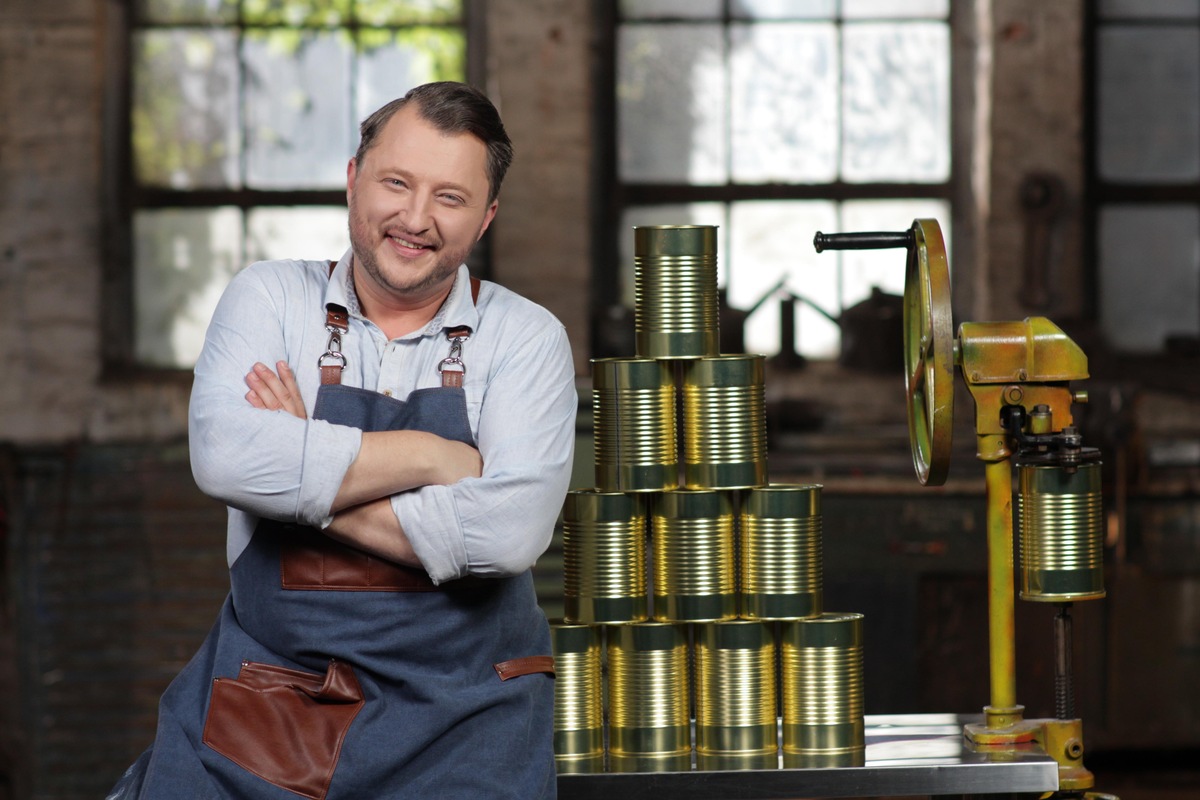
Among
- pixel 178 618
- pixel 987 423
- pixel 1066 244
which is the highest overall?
pixel 1066 244

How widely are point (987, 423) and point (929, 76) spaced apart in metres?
3.18

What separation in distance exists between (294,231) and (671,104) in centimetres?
146

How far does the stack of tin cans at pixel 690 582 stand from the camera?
2.46 m

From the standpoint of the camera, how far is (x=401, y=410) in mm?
2094

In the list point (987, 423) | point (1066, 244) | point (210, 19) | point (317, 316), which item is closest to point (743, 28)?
point (1066, 244)

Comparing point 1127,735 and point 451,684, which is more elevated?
point 451,684

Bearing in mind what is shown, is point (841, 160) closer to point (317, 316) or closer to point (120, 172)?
point (120, 172)

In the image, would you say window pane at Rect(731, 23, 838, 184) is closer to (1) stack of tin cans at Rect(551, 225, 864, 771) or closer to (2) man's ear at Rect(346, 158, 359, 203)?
(1) stack of tin cans at Rect(551, 225, 864, 771)

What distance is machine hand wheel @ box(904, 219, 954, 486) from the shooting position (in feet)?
7.74

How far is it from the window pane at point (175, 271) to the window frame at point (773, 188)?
1.35 m

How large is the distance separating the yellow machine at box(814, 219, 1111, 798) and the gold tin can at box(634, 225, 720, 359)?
0.21 meters

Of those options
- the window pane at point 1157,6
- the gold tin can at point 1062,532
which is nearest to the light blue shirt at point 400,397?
the gold tin can at point 1062,532

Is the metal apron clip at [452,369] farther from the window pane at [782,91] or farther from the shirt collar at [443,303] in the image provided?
the window pane at [782,91]

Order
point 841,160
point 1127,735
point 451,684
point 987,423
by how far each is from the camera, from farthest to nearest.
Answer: point 841,160, point 1127,735, point 987,423, point 451,684
